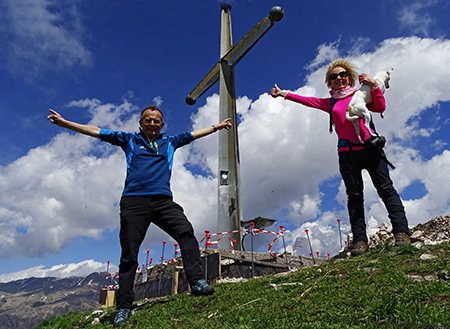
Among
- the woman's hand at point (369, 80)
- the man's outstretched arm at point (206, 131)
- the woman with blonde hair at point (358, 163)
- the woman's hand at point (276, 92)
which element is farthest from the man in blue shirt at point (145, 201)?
the woman's hand at point (369, 80)

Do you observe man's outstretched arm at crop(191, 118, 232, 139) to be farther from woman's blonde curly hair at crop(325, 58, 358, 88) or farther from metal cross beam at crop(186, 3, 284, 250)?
metal cross beam at crop(186, 3, 284, 250)

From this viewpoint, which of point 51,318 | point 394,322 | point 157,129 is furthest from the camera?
point 51,318

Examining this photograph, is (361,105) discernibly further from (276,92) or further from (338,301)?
(338,301)

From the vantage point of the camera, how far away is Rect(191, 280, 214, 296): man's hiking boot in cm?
450

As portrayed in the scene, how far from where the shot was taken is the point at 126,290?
14.5ft

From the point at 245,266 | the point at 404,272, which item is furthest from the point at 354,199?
the point at 245,266

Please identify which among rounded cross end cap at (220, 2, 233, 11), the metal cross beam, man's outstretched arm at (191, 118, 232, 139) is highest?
rounded cross end cap at (220, 2, 233, 11)

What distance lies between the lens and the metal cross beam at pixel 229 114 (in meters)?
14.8

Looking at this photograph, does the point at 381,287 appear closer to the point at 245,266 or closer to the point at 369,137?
the point at 369,137

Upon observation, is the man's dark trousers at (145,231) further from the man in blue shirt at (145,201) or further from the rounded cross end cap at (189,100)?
the rounded cross end cap at (189,100)

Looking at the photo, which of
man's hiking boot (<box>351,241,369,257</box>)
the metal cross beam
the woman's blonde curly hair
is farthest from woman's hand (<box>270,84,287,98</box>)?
the metal cross beam

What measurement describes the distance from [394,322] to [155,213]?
10.6ft

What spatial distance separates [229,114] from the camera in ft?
54.8

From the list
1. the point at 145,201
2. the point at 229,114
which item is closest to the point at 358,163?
the point at 145,201
